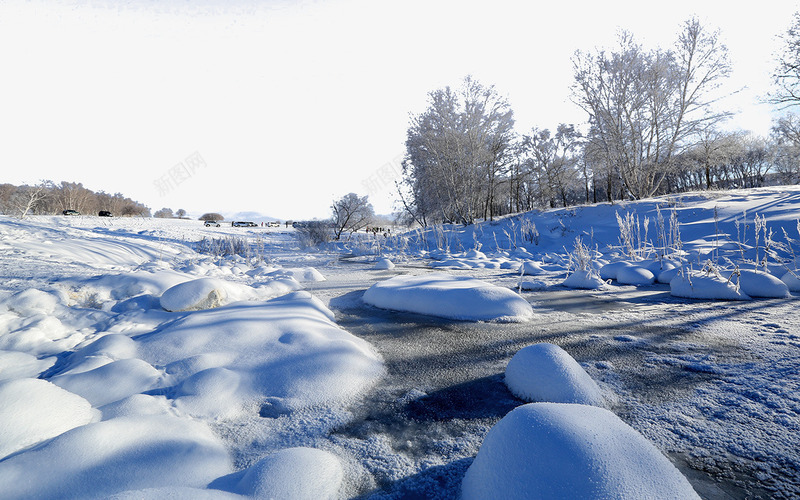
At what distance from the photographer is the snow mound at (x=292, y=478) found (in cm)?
92

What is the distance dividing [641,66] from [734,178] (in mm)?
36318

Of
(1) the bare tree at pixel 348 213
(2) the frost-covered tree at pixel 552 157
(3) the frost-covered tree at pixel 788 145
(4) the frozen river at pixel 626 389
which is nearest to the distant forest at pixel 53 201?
(1) the bare tree at pixel 348 213

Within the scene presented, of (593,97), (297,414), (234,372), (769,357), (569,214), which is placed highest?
(593,97)

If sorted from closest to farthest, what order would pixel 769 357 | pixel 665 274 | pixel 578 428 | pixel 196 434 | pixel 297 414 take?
pixel 578 428
pixel 196 434
pixel 297 414
pixel 769 357
pixel 665 274

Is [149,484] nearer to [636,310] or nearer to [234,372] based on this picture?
[234,372]

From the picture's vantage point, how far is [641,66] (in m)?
10.4

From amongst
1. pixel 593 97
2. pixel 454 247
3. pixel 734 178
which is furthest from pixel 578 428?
pixel 734 178

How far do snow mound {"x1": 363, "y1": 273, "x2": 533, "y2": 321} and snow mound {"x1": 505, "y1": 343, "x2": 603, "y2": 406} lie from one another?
1.18m

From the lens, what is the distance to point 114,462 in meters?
1.02

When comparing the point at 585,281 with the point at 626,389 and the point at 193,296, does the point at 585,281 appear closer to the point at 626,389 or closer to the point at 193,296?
the point at 626,389

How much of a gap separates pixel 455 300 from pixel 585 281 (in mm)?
2033

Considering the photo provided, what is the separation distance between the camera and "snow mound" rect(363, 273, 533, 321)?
289 centimetres

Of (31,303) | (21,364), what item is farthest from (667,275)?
(31,303)

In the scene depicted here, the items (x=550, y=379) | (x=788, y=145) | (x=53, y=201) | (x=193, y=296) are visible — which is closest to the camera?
(x=550, y=379)
